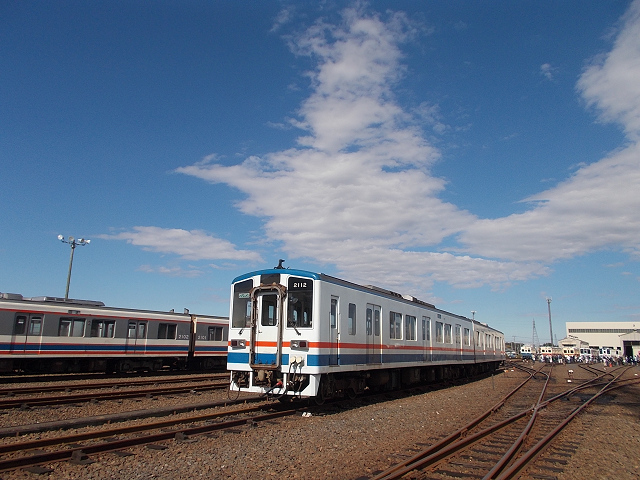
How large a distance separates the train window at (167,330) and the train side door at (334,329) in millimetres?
15179

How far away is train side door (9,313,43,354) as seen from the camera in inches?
742

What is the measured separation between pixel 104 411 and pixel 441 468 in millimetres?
7841

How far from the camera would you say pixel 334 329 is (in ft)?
38.0

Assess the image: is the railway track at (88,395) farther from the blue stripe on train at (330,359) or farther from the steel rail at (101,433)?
the steel rail at (101,433)

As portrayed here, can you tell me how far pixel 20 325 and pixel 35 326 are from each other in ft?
1.84

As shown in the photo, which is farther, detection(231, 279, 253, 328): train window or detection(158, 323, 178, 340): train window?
detection(158, 323, 178, 340): train window

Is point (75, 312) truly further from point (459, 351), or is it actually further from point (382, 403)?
point (459, 351)

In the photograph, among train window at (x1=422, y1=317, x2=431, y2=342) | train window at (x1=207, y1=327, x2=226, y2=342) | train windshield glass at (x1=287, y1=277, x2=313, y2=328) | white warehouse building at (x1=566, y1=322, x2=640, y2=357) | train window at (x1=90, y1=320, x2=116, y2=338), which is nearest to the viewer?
train windshield glass at (x1=287, y1=277, x2=313, y2=328)

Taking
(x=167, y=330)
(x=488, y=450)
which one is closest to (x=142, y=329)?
(x=167, y=330)

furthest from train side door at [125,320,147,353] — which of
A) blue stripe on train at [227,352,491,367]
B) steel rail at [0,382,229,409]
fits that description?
blue stripe on train at [227,352,491,367]

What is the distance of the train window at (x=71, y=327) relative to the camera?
20.3m

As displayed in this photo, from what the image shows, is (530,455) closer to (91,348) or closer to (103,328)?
(91,348)

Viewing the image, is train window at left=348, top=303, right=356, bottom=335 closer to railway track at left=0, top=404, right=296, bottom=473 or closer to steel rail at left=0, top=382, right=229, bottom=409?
railway track at left=0, top=404, right=296, bottom=473

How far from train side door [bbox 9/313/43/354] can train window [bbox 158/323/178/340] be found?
574 centimetres
